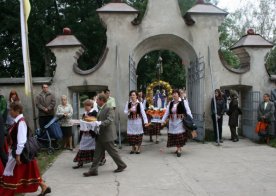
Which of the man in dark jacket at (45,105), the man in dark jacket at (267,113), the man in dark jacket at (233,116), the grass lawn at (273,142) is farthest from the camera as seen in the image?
the man in dark jacket at (233,116)

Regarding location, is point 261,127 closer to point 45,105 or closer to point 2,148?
point 45,105

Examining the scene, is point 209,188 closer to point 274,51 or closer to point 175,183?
point 175,183

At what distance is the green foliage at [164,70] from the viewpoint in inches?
1181

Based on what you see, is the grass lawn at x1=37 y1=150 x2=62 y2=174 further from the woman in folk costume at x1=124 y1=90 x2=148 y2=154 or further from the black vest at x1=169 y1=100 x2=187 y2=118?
the black vest at x1=169 y1=100 x2=187 y2=118

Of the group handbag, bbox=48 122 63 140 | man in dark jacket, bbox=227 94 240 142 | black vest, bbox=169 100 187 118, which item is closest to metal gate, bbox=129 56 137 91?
black vest, bbox=169 100 187 118

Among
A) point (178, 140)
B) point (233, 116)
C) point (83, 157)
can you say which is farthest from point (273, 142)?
point (83, 157)

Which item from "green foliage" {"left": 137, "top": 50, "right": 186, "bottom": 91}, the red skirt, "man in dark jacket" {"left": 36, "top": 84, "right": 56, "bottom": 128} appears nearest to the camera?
the red skirt

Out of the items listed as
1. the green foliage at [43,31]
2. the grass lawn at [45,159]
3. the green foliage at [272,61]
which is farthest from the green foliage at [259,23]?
the grass lawn at [45,159]

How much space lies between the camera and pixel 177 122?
1103cm

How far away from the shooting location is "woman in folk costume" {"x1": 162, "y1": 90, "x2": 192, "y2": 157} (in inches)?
431

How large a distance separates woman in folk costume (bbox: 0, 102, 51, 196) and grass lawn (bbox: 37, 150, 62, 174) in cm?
240

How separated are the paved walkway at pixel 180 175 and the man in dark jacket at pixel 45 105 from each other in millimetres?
1496

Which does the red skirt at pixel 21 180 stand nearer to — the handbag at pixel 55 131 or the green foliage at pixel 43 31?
the handbag at pixel 55 131

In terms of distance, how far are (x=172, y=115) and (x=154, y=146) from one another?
1960 mm
